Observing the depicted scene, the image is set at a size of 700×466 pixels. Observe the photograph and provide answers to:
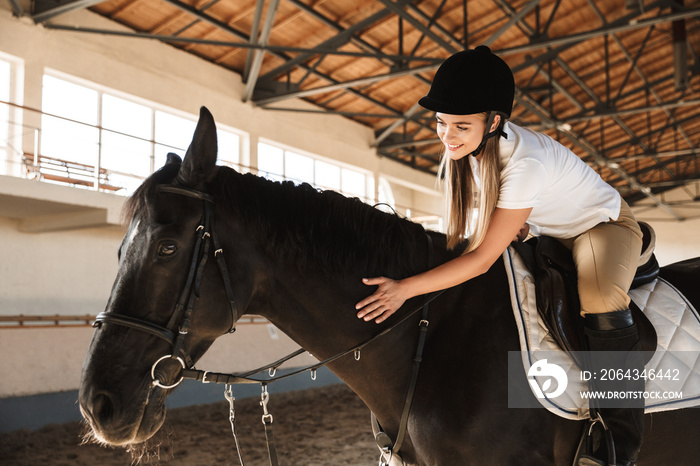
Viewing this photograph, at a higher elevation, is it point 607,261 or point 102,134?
point 102,134

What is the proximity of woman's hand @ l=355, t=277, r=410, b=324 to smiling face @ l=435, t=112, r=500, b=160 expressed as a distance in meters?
0.43

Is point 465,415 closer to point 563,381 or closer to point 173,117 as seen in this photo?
point 563,381

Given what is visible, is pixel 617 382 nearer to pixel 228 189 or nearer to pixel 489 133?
pixel 489 133

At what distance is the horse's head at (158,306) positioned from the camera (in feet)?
4.66

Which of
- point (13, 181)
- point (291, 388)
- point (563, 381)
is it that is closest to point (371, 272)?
point (563, 381)

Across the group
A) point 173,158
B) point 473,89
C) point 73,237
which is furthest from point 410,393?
point 73,237

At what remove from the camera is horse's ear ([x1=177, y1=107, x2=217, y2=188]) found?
1.52 meters

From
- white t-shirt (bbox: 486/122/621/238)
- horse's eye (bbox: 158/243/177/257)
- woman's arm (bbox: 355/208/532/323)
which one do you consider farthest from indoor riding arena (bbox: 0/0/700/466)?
white t-shirt (bbox: 486/122/621/238)

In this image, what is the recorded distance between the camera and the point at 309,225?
5.41 ft

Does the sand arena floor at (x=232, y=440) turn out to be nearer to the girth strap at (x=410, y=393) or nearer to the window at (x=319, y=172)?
the girth strap at (x=410, y=393)

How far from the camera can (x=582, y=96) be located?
15.7 m

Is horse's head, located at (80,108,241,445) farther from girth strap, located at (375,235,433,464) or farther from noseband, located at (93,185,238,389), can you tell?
girth strap, located at (375,235,433,464)

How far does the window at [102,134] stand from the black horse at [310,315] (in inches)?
280

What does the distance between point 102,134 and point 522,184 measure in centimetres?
899
